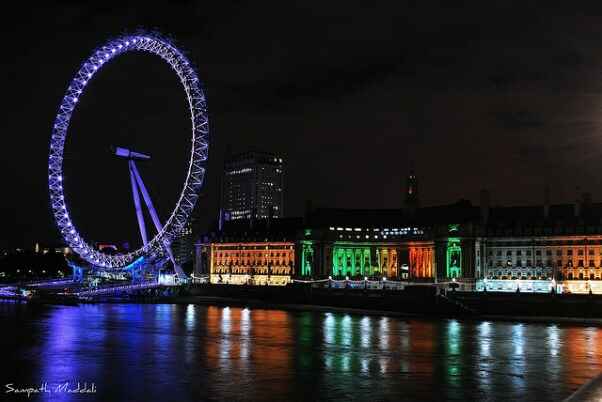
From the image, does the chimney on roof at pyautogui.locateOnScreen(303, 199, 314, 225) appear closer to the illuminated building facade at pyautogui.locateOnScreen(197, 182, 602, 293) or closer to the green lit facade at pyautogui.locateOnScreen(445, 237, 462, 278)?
the illuminated building facade at pyautogui.locateOnScreen(197, 182, 602, 293)

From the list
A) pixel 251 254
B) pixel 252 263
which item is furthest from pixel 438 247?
pixel 251 254

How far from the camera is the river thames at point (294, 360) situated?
35906 mm

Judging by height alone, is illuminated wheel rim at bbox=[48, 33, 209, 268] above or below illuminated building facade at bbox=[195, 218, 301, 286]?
above

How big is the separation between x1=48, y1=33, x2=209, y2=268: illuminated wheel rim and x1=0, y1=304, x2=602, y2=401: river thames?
58.2ft

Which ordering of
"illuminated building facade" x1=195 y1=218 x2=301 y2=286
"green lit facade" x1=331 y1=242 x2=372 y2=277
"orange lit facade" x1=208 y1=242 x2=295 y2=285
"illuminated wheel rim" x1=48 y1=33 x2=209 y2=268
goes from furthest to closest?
1. "illuminated building facade" x1=195 y1=218 x2=301 y2=286
2. "orange lit facade" x1=208 y1=242 x2=295 y2=285
3. "green lit facade" x1=331 y1=242 x2=372 y2=277
4. "illuminated wheel rim" x1=48 y1=33 x2=209 y2=268

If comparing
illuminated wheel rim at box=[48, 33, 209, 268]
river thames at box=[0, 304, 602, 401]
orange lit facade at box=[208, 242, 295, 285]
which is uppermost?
illuminated wheel rim at box=[48, 33, 209, 268]

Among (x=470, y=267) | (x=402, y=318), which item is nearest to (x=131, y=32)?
(x=402, y=318)

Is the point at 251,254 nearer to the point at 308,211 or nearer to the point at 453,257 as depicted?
the point at 308,211

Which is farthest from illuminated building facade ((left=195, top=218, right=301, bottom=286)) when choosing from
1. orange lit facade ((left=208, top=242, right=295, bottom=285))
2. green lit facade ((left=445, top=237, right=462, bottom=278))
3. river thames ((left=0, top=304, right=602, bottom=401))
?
river thames ((left=0, top=304, right=602, bottom=401))

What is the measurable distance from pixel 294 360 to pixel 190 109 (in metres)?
44.5

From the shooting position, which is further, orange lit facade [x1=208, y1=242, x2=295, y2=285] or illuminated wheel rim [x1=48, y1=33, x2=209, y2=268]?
orange lit facade [x1=208, y1=242, x2=295, y2=285]

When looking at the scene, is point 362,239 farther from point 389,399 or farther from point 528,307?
point 389,399

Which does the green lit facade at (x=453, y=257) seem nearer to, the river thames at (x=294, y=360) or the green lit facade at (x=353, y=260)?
the green lit facade at (x=353, y=260)

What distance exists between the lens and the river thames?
118 feet
